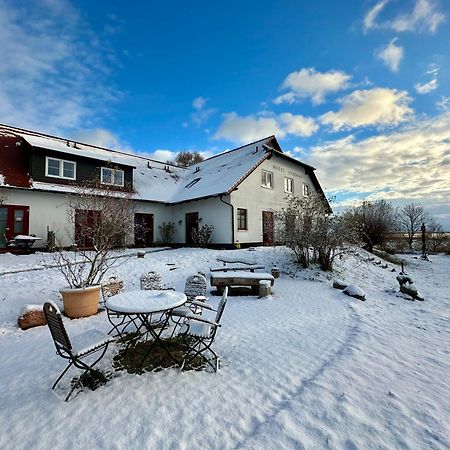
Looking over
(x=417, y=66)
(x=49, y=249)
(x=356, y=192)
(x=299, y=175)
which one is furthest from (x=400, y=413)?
(x=356, y=192)

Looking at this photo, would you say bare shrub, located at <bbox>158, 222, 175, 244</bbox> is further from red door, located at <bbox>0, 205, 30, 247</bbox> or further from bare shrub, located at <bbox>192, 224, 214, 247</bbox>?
red door, located at <bbox>0, 205, 30, 247</bbox>

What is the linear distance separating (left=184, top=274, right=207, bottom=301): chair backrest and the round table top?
56.7 inches

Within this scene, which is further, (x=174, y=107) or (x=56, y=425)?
(x=174, y=107)

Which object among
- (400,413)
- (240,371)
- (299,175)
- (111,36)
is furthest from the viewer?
(299,175)

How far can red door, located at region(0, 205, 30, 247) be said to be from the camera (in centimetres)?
1169

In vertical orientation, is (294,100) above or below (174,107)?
below

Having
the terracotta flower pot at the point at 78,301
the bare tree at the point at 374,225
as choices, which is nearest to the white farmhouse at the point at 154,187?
the bare tree at the point at 374,225

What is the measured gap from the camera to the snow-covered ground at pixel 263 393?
2195 mm

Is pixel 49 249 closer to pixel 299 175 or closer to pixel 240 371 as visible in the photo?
pixel 240 371

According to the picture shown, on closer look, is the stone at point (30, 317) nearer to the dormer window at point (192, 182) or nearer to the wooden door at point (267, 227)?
the wooden door at point (267, 227)

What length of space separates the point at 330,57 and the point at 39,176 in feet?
45.6

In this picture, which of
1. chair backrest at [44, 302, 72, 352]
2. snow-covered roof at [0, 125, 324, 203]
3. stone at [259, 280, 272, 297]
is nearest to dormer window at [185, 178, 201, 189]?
snow-covered roof at [0, 125, 324, 203]

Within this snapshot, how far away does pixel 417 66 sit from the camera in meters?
7.80

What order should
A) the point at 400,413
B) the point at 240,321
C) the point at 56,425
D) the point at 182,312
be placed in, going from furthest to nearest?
the point at 240,321, the point at 182,312, the point at 400,413, the point at 56,425
